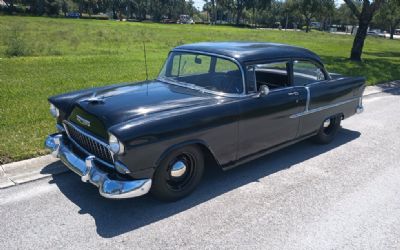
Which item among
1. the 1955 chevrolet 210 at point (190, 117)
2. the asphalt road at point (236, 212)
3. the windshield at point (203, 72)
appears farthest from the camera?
the windshield at point (203, 72)

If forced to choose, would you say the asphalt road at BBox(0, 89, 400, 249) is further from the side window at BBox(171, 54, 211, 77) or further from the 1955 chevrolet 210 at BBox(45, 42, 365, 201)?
the side window at BBox(171, 54, 211, 77)

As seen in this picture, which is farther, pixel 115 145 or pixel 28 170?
pixel 28 170

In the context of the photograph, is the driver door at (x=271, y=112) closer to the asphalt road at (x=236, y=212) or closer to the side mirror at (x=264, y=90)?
the side mirror at (x=264, y=90)

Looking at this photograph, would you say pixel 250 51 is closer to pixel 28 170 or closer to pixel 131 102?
pixel 131 102

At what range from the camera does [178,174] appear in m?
3.88

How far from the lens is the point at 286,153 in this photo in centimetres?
541

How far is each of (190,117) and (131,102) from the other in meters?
0.67

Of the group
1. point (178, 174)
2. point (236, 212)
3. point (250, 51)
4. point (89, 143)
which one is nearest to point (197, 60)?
point (250, 51)

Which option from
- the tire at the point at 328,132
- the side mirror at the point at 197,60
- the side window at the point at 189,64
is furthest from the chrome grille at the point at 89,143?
the tire at the point at 328,132

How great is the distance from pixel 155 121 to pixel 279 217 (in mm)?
1542

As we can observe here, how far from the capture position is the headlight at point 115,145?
335cm

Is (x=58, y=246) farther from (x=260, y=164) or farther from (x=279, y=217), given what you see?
(x=260, y=164)

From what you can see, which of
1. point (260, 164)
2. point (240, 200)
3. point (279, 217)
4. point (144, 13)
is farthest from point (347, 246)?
point (144, 13)

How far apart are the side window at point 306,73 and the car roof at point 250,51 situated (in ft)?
0.35
